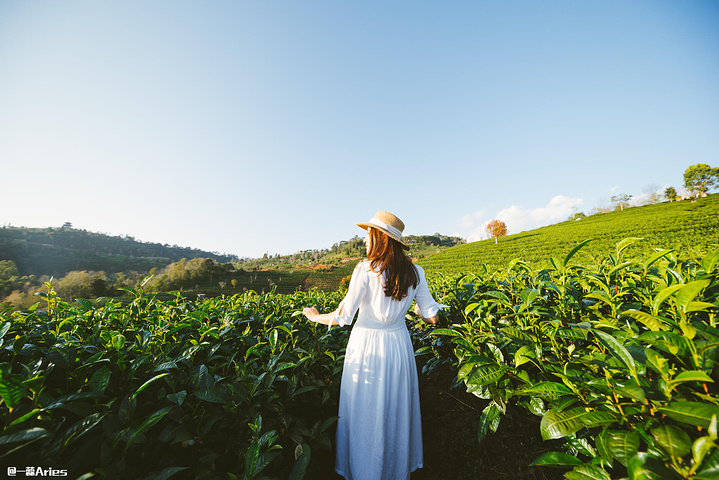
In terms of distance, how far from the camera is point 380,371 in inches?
77.5

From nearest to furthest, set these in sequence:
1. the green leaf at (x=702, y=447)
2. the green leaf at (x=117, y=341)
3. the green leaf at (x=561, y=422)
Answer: the green leaf at (x=702, y=447)
the green leaf at (x=561, y=422)
the green leaf at (x=117, y=341)

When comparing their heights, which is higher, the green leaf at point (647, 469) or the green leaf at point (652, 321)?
the green leaf at point (652, 321)

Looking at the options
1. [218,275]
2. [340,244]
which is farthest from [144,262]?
[340,244]

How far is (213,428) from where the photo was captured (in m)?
1.26

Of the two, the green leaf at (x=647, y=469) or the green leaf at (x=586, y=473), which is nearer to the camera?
the green leaf at (x=647, y=469)

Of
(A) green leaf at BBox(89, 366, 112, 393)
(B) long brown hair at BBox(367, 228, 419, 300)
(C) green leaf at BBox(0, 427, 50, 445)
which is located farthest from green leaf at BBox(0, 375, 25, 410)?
(B) long brown hair at BBox(367, 228, 419, 300)

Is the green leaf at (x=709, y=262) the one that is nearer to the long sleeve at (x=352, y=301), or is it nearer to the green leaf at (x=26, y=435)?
the long sleeve at (x=352, y=301)

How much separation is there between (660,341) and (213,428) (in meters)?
1.91

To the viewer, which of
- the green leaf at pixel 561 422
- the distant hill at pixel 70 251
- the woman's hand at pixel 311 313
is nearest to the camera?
the green leaf at pixel 561 422

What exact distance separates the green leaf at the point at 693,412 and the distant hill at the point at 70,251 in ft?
210

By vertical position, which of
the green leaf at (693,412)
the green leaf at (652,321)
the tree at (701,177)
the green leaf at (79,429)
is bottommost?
the green leaf at (79,429)

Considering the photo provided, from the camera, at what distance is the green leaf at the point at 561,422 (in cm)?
95

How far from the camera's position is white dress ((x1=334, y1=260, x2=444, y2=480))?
1.94 m

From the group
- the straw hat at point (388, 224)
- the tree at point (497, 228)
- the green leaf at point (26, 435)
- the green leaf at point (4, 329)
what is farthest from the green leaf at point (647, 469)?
the tree at point (497, 228)
